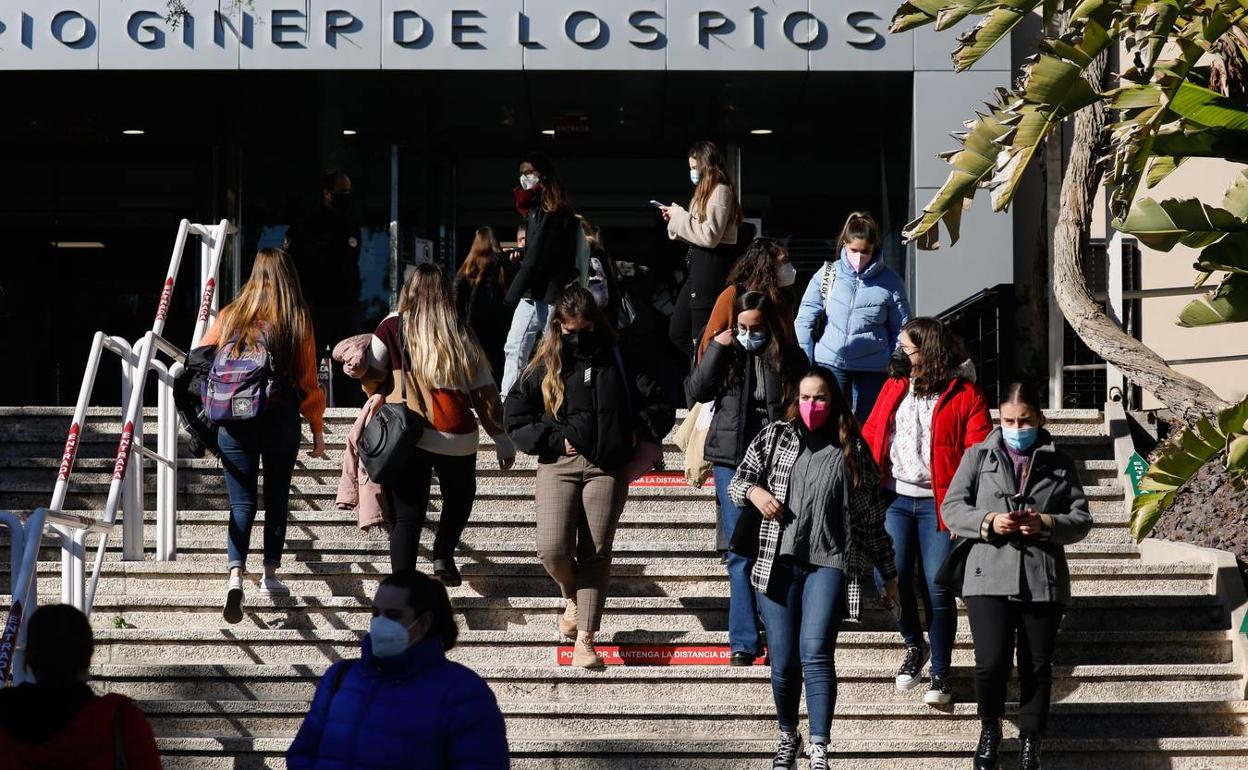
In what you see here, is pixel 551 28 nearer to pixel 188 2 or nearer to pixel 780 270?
pixel 188 2

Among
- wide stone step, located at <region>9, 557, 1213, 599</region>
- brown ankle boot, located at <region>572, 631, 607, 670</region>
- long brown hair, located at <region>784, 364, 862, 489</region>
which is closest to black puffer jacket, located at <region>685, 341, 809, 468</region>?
long brown hair, located at <region>784, 364, 862, 489</region>

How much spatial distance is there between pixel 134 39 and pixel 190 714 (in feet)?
31.6

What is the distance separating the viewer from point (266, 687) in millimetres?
8828

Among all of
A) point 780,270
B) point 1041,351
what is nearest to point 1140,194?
point 1041,351

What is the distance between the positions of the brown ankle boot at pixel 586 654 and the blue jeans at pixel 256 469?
1.68 metres

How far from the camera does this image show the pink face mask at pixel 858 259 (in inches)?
415

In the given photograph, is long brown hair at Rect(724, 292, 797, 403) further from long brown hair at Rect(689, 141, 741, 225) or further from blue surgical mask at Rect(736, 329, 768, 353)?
long brown hair at Rect(689, 141, 741, 225)

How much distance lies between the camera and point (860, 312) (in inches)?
416

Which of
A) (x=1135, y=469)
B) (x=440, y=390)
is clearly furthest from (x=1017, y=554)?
(x=1135, y=469)

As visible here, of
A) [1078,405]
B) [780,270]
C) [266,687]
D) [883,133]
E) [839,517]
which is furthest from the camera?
[883,133]

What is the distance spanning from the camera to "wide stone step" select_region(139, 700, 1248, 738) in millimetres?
8594

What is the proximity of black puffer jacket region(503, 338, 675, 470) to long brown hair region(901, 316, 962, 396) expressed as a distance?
1.23 m

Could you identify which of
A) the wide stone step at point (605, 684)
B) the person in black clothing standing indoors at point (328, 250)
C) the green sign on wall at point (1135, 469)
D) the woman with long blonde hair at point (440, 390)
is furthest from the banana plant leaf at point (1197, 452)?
the person in black clothing standing indoors at point (328, 250)

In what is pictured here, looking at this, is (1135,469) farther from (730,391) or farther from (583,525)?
(583,525)
